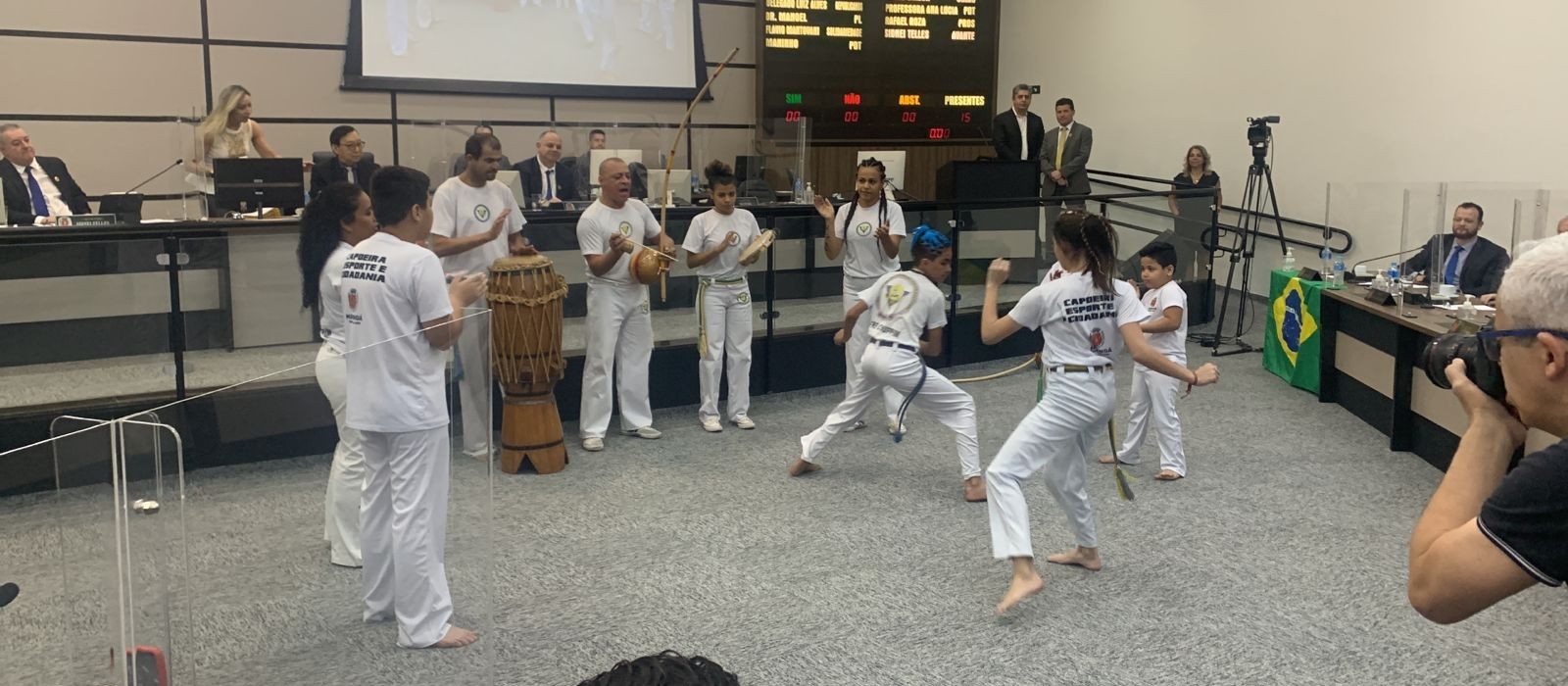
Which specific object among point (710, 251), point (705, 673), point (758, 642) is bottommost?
point (758, 642)

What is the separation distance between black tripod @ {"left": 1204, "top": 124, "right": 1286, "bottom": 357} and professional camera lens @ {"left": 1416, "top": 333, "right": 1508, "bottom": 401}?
749cm

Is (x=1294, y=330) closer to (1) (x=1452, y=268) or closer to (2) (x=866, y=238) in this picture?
(1) (x=1452, y=268)

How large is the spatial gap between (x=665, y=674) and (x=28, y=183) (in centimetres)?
629

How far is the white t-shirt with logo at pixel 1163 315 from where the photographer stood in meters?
6.11

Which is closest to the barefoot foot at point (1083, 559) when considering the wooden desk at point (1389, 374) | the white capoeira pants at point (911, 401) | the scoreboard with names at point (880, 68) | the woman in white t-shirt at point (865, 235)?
the white capoeira pants at point (911, 401)

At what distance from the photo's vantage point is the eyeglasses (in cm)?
162

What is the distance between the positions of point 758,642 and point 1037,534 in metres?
1.63

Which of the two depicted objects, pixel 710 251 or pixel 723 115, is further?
pixel 723 115

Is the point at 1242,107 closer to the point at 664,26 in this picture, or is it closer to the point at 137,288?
the point at 664,26

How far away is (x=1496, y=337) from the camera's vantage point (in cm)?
167

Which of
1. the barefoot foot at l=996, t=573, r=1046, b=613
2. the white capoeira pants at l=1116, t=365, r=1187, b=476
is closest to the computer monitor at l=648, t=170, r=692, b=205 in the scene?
the white capoeira pants at l=1116, t=365, r=1187, b=476

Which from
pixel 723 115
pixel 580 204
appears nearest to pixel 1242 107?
pixel 723 115

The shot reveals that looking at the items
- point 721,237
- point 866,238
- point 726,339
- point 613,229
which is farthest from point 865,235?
point 613,229

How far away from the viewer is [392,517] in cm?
301
